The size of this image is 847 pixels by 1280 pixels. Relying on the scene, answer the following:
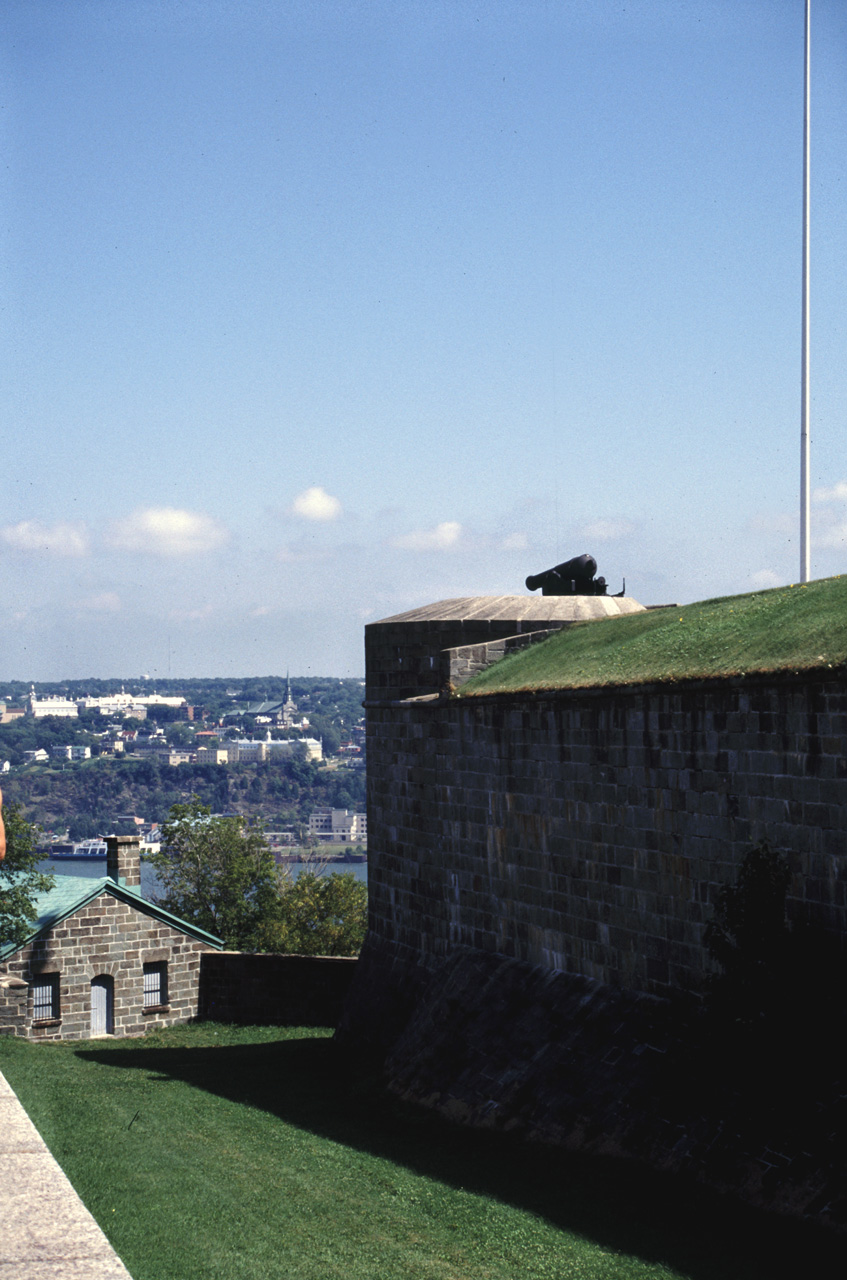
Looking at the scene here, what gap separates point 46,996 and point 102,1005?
136 centimetres

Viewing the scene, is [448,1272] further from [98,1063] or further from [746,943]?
[98,1063]

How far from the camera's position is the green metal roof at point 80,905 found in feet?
101

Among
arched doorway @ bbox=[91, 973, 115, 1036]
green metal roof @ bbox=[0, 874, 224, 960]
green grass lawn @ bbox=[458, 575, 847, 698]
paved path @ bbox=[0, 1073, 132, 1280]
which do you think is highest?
green grass lawn @ bbox=[458, 575, 847, 698]

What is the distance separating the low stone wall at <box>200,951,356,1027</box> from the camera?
1179 inches

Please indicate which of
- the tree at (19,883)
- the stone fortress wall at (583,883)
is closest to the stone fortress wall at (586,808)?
the stone fortress wall at (583,883)

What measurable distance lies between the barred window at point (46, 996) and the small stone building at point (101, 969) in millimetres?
23

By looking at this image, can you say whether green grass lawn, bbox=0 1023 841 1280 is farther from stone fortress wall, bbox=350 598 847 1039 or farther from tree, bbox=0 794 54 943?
tree, bbox=0 794 54 943

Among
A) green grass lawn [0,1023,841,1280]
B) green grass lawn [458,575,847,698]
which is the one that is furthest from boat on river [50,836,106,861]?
green grass lawn [0,1023,841,1280]

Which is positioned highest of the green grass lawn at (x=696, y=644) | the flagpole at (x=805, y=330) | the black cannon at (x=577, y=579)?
the flagpole at (x=805, y=330)

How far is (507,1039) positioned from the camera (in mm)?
18750

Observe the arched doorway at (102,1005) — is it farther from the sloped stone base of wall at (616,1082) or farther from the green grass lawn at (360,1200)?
the green grass lawn at (360,1200)

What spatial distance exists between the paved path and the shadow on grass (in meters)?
7.12

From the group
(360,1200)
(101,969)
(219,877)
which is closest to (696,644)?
(360,1200)

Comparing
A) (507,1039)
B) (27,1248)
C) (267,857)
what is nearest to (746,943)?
(507,1039)
